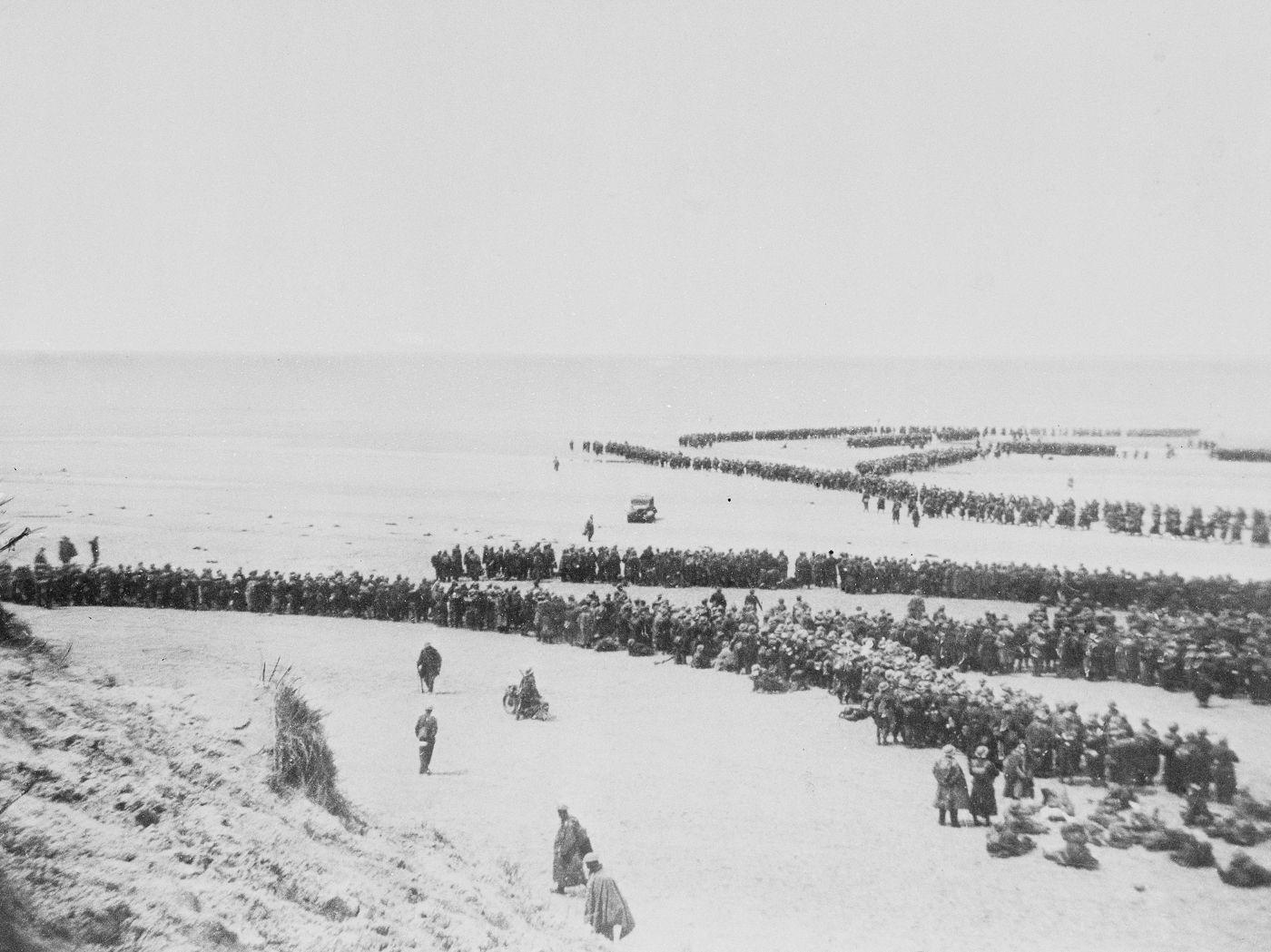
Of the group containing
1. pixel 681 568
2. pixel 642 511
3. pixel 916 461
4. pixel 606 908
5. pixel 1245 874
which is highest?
pixel 916 461

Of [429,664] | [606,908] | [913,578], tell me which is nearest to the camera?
[606,908]

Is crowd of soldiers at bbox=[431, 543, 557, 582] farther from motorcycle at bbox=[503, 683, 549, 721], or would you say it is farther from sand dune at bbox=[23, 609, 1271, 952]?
motorcycle at bbox=[503, 683, 549, 721]

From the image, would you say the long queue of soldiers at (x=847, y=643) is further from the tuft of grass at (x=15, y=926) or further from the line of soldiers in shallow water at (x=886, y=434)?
the line of soldiers in shallow water at (x=886, y=434)

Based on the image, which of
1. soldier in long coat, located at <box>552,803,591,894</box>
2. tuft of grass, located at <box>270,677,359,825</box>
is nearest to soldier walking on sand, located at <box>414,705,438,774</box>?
soldier in long coat, located at <box>552,803,591,894</box>

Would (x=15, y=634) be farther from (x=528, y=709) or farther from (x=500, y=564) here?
(x=500, y=564)

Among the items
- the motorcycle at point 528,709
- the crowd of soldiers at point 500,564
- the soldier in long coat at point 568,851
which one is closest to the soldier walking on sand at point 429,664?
the motorcycle at point 528,709

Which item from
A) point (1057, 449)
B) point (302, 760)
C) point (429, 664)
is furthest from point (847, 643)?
point (1057, 449)

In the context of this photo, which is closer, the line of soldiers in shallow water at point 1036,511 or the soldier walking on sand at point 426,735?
the soldier walking on sand at point 426,735
